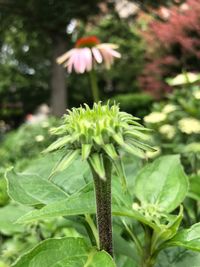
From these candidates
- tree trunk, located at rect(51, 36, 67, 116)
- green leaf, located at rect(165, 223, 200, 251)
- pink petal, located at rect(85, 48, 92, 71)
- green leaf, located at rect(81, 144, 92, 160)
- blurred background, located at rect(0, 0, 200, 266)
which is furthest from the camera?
tree trunk, located at rect(51, 36, 67, 116)

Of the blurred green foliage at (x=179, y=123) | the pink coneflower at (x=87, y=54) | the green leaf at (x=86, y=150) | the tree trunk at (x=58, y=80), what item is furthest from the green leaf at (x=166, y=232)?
the tree trunk at (x=58, y=80)

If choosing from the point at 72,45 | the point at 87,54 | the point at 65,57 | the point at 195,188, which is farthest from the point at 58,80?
the point at 195,188

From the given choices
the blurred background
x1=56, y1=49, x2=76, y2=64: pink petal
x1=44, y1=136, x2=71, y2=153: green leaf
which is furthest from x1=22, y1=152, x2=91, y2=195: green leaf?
the blurred background

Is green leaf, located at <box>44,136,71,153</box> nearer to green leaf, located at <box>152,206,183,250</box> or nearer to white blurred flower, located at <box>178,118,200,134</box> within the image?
green leaf, located at <box>152,206,183,250</box>

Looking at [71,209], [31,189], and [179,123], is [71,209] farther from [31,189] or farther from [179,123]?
[179,123]

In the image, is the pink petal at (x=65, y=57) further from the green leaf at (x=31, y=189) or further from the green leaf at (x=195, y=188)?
the green leaf at (x=31, y=189)

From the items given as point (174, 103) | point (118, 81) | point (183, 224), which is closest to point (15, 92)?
point (118, 81)
